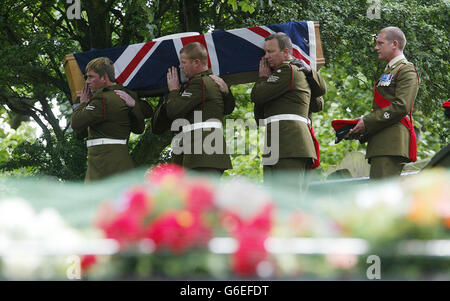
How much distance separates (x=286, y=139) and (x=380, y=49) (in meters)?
0.96

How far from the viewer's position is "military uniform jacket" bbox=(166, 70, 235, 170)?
15.1ft

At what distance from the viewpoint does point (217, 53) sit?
17.3 feet

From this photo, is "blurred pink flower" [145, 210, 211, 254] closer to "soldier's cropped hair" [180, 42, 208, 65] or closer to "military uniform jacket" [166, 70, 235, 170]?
"military uniform jacket" [166, 70, 235, 170]

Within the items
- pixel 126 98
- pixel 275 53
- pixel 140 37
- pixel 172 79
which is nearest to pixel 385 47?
pixel 275 53

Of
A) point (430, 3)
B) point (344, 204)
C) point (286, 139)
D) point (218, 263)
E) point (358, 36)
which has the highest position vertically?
point (430, 3)

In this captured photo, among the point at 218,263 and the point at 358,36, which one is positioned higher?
the point at 358,36

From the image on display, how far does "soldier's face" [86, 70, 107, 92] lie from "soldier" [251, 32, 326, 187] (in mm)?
1262

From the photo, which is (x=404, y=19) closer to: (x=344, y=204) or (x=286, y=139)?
(x=286, y=139)

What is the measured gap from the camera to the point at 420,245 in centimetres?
135

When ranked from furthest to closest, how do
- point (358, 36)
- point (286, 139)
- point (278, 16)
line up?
1. point (358, 36)
2. point (278, 16)
3. point (286, 139)

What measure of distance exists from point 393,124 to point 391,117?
10 cm

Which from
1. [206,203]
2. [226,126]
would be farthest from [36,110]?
[206,203]

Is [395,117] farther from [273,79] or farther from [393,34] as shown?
[273,79]

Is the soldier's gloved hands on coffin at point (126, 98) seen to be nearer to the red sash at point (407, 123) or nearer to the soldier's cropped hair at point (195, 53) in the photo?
the soldier's cropped hair at point (195, 53)
